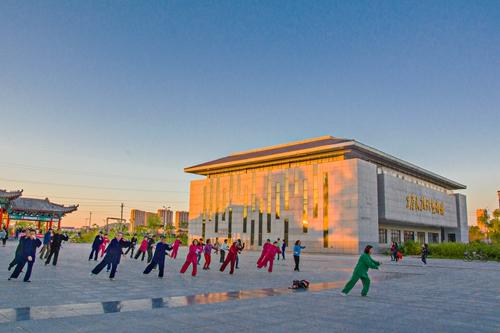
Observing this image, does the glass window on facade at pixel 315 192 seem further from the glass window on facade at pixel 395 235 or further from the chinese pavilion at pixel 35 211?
the chinese pavilion at pixel 35 211

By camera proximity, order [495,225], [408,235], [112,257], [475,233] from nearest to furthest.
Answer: [112,257] → [495,225] → [408,235] → [475,233]

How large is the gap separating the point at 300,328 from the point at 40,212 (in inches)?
3008

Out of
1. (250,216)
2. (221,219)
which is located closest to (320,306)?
(250,216)

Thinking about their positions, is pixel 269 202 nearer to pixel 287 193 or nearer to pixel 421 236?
pixel 287 193

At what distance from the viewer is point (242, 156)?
7106cm

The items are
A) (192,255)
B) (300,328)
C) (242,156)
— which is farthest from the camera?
(242,156)

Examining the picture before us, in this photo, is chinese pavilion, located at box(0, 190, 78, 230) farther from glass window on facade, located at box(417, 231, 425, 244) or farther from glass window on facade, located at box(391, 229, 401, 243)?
glass window on facade, located at box(417, 231, 425, 244)

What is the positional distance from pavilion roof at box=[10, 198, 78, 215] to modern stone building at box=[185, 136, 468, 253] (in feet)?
82.6

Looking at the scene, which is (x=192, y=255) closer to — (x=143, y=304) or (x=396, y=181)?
(x=143, y=304)

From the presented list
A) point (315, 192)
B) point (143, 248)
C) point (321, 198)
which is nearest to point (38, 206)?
point (315, 192)

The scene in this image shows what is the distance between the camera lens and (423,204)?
212ft

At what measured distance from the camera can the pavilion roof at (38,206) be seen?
226 feet

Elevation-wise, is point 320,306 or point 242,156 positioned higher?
point 242,156

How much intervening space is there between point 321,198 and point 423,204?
70.5 feet
